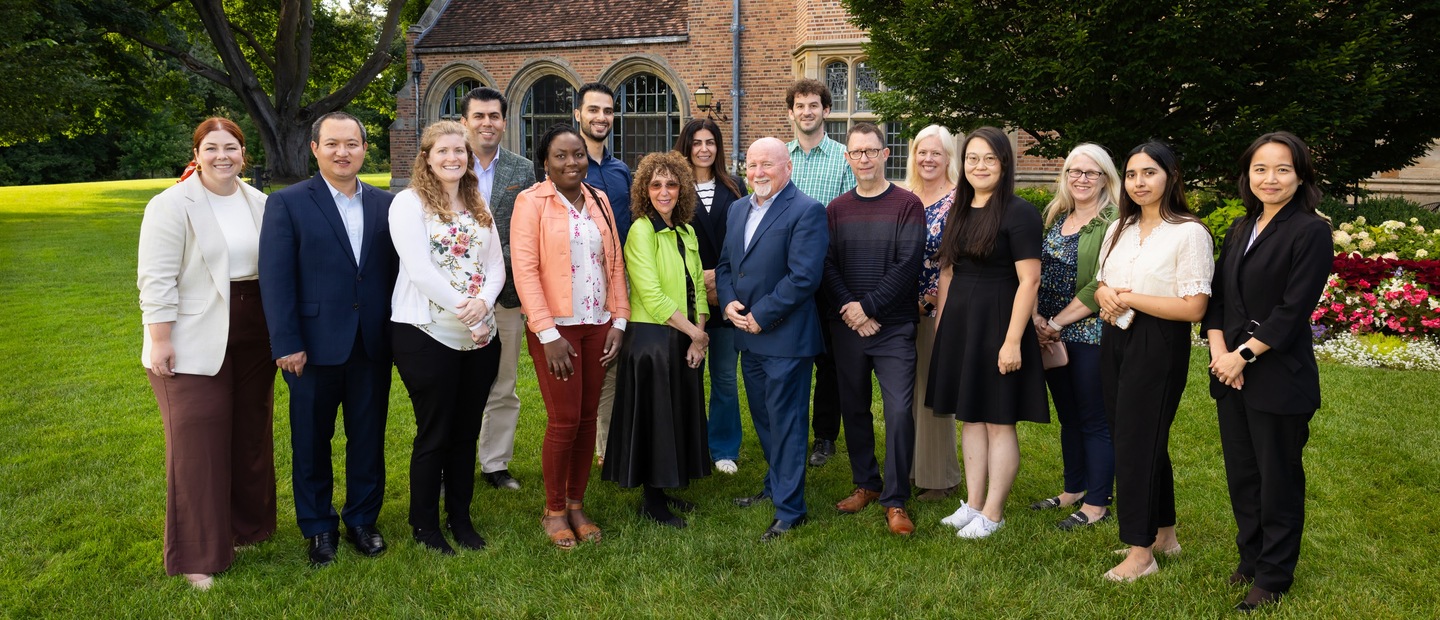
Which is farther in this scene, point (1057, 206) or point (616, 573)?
point (1057, 206)


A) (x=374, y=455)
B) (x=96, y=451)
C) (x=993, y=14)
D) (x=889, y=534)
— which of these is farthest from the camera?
(x=993, y=14)

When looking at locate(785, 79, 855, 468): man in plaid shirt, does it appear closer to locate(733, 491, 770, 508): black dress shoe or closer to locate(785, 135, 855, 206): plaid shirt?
locate(785, 135, 855, 206): plaid shirt

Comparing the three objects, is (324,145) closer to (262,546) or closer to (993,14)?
(262,546)

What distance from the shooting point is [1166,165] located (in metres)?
3.48

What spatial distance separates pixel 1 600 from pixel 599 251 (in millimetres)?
2775

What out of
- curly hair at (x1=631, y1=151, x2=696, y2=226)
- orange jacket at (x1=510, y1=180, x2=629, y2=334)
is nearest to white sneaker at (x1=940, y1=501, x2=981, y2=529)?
curly hair at (x1=631, y1=151, x2=696, y2=226)

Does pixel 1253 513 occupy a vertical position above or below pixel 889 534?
above

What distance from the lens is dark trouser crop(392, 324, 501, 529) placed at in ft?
12.3

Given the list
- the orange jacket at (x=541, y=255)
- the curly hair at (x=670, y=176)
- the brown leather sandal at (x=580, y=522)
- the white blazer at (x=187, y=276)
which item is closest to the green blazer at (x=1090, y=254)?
the curly hair at (x=670, y=176)

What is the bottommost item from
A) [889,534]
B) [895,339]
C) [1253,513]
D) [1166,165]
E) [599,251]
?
[889,534]

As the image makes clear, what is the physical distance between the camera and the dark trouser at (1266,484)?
3.27 m

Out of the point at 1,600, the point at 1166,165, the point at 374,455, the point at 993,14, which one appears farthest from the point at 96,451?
the point at 993,14

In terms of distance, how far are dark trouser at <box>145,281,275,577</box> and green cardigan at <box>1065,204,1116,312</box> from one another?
11.8ft

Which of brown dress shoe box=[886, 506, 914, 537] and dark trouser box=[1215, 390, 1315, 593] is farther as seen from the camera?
brown dress shoe box=[886, 506, 914, 537]
